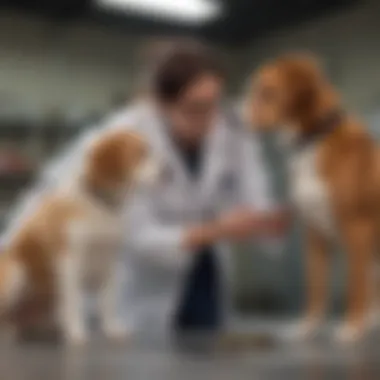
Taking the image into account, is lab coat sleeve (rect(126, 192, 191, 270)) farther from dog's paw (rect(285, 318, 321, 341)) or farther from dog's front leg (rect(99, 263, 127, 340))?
dog's paw (rect(285, 318, 321, 341))

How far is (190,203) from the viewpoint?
4.37 ft

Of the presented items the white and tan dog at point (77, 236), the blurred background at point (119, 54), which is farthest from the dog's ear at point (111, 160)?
the blurred background at point (119, 54)

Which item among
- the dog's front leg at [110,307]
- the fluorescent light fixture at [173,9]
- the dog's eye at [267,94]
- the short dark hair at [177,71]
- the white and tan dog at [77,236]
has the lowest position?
the dog's front leg at [110,307]

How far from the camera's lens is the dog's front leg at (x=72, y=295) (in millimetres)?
1126

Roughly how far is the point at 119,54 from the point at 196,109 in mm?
341

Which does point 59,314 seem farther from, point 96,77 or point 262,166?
point 96,77

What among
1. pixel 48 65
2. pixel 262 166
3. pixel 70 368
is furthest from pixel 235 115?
pixel 70 368

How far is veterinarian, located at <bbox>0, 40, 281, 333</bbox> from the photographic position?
1288mm

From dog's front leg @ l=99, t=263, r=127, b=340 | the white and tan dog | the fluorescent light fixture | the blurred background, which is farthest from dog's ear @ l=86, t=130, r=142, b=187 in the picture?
the fluorescent light fixture

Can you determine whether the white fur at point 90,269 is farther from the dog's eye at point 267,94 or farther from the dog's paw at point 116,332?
the dog's eye at point 267,94

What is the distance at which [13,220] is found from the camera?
1.23 metres

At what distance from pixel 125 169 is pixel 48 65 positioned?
0.50 meters

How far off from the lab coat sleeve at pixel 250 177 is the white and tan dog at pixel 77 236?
0.68 ft

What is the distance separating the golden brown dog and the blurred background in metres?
0.08
